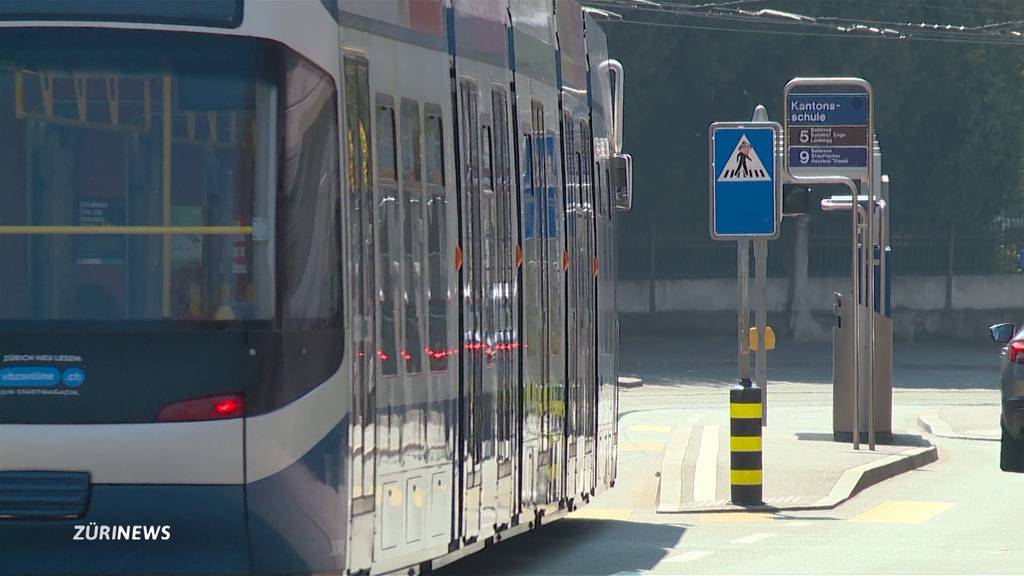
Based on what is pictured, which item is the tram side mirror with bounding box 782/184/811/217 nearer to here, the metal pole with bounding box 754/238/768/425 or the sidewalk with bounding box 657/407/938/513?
the sidewalk with bounding box 657/407/938/513

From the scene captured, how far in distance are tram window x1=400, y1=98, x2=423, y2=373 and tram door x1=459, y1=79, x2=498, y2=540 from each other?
0.59 meters

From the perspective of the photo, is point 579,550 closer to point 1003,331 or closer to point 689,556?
point 689,556

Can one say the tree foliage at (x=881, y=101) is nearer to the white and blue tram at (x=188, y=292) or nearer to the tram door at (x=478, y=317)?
the tram door at (x=478, y=317)

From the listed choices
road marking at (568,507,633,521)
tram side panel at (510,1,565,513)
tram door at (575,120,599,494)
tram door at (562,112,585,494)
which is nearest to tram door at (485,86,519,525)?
tram side panel at (510,1,565,513)

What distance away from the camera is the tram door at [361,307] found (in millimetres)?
8469

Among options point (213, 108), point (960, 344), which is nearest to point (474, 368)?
point (213, 108)

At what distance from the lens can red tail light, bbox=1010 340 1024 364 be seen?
55.1ft

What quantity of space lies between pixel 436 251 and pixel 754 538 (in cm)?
483

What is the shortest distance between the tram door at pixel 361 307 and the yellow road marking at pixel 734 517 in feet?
21.9

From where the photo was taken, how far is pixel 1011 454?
1830 cm

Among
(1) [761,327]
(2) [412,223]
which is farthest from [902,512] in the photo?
(1) [761,327]

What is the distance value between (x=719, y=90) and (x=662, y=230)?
3705 millimetres

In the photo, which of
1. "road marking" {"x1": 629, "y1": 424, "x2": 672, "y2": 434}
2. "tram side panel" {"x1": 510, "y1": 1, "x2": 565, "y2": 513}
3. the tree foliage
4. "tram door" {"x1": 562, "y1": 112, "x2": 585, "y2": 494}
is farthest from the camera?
the tree foliage

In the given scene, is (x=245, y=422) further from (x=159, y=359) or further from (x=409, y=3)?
(x=409, y=3)
